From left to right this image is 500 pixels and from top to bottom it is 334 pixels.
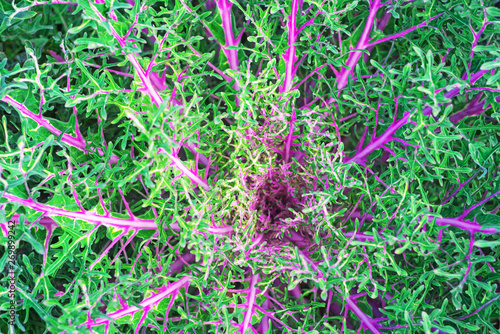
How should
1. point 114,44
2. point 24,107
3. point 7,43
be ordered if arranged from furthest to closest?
1. point 7,43
2. point 24,107
3. point 114,44

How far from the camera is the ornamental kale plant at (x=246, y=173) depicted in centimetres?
76

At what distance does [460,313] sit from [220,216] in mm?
684

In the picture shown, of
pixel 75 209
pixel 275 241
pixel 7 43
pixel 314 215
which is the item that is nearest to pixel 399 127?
pixel 314 215

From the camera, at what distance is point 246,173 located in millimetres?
948

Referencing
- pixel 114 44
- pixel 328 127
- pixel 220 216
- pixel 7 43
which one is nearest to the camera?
pixel 114 44

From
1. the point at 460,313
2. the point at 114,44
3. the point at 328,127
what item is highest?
the point at 114,44

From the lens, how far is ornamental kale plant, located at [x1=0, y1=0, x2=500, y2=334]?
76 centimetres

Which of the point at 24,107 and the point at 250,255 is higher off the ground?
the point at 24,107

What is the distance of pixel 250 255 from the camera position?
96cm

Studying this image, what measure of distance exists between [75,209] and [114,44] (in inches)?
14.8

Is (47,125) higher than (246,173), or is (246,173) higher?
(47,125)

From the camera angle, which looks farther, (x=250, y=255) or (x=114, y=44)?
(x=250, y=255)

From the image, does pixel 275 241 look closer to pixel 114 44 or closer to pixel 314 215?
pixel 314 215

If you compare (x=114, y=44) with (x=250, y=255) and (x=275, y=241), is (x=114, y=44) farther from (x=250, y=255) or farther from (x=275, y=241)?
(x=275, y=241)
